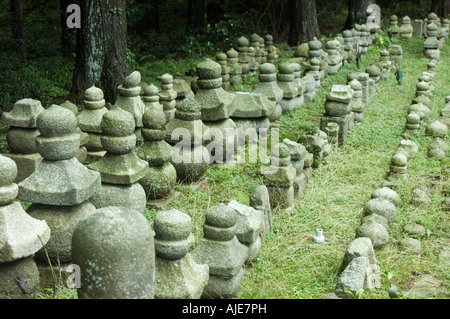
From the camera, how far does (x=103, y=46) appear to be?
759 cm

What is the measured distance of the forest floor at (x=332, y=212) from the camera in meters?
3.89

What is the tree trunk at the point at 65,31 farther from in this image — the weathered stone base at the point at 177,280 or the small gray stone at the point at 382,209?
the weathered stone base at the point at 177,280

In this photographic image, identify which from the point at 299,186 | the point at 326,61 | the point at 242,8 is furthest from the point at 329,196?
the point at 242,8

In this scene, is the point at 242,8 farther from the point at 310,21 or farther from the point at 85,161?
the point at 85,161

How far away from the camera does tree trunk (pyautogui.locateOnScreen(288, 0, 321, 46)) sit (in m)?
12.7

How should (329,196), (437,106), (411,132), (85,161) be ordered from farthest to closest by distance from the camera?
(437,106)
(411,132)
(85,161)
(329,196)

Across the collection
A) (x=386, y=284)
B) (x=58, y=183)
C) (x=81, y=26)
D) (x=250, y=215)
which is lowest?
(x=386, y=284)

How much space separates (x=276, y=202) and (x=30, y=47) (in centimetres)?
1045

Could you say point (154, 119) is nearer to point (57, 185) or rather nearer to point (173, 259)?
point (57, 185)

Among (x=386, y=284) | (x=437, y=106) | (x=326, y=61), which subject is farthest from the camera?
(x=326, y=61)

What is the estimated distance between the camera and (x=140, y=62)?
1209cm

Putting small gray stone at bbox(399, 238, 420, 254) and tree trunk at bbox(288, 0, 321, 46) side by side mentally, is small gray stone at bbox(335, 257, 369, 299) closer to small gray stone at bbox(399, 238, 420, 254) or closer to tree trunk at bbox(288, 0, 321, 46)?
small gray stone at bbox(399, 238, 420, 254)

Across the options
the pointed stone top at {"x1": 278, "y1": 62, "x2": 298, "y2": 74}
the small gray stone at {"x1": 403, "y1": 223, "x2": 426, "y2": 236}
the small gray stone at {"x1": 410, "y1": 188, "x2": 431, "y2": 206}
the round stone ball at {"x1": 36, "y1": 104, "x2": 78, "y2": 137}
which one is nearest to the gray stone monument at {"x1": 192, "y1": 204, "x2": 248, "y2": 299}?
the round stone ball at {"x1": 36, "y1": 104, "x2": 78, "y2": 137}

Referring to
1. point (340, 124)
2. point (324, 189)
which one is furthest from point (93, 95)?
point (340, 124)
